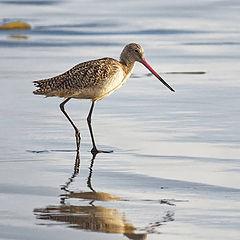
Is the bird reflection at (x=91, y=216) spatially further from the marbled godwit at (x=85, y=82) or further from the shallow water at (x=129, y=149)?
the marbled godwit at (x=85, y=82)

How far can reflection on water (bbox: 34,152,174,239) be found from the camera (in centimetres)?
568

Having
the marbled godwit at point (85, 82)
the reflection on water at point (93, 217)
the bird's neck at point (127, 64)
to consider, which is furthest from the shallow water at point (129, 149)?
the bird's neck at point (127, 64)

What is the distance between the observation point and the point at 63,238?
5.47 metres

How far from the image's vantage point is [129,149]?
27.5ft

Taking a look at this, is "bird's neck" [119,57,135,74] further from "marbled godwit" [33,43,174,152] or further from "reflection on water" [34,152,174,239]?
"reflection on water" [34,152,174,239]

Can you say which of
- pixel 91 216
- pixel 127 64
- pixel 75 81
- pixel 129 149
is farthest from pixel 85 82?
pixel 91 216

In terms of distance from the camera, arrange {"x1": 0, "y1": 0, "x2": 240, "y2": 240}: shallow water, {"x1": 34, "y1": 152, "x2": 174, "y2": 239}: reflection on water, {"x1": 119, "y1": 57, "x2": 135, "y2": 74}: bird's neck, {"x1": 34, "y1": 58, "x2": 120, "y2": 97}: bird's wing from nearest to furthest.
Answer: {"x1": 34, "y1": 152, "x2": 174, "y2": 239}: reflection on water, {"x1": 0, "y1": 0, "x2": 240, "y2": 240}: shallow water, {"x1": 34, "y1": 58, "x2": 120, "y2": 97}: bird's wing, {"x1": 119, "y1": 57, "x2": 135, "y2": 74}: bird's neck

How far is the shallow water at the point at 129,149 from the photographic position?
19.3 feet

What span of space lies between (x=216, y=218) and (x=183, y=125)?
3.63 meters

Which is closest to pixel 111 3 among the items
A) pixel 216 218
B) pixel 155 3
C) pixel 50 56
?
pixel 155 3

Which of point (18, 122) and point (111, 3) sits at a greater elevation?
point (111, 3)

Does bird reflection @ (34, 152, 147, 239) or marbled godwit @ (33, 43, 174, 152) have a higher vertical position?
marbled godwit @ (33, 43, 174, 152)

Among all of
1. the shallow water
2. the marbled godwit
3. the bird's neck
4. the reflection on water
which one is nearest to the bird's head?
the bird's neck

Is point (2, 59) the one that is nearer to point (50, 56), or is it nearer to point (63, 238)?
point (50, 56)
